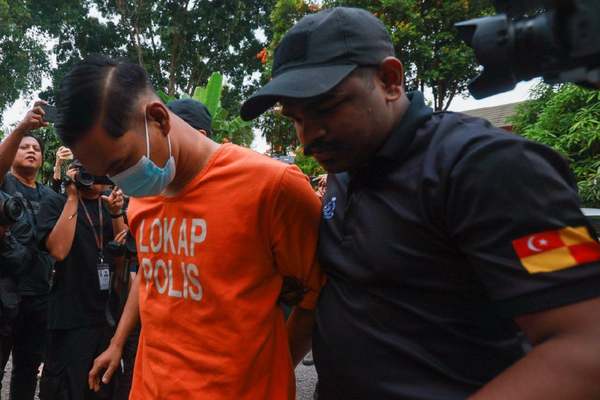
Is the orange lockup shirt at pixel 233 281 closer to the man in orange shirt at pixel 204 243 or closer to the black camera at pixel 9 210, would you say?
the man in orange shirt at pixel 204 243

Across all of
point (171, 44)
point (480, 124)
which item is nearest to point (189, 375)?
point (480, 124)

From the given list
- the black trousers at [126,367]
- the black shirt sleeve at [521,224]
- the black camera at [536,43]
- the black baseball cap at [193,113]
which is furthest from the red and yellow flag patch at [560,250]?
the black trousers at [126,367]

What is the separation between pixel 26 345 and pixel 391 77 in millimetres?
3471

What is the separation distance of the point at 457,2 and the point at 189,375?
1162cm

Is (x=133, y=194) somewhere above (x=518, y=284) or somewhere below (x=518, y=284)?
above

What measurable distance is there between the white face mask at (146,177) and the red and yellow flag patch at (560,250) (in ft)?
3.68

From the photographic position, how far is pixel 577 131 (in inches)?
361

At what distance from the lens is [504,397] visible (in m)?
0.93

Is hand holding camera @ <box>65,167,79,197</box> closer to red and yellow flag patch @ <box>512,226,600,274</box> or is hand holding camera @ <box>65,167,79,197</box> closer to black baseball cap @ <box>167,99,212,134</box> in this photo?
black baseball cap @ <box>167,99,212,134</box>

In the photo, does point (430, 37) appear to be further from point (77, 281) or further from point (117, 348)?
point (117, 348)

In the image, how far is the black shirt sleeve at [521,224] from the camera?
0.88 meters

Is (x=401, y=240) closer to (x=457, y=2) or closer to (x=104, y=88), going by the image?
(x=104, y=88)

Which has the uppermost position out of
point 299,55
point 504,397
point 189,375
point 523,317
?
point 299,55

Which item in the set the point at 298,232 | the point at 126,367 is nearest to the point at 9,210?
the point at 126,367
